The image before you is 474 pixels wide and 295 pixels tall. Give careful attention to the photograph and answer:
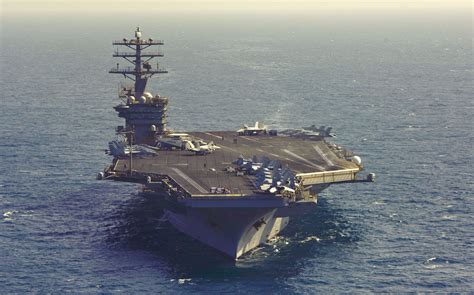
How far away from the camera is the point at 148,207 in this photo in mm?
75000

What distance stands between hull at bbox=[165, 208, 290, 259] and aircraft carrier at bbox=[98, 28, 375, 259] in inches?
2.7

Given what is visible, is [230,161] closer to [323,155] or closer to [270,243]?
[323,155]

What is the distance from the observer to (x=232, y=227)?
61.7 meters

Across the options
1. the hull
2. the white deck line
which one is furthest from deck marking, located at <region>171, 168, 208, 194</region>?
the white deck line

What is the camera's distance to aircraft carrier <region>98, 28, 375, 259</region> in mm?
61312

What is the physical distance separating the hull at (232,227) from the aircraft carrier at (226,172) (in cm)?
7

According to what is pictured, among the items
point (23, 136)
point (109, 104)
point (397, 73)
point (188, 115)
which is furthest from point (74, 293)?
point (397, 73)

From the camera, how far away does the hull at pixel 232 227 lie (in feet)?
200

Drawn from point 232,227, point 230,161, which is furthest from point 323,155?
point 232,227

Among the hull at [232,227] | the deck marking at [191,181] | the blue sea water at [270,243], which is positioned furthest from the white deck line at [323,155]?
the deck marking at [191,181]

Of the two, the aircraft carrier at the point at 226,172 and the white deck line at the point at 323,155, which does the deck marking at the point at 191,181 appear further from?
the white deck line at the point at 323,155

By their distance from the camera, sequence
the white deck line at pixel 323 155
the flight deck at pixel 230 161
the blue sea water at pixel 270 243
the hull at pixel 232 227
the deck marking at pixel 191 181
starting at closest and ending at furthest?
1. the blue sea water at pixel 270 243
2. the hull at pixel 232 227
3. the deck marking at pixel 191 181
4. the flight deck at pixel 230 161
5. the white deck line at pixel 323 155

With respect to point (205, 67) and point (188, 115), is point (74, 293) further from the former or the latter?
point (205, 67)

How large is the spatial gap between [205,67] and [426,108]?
73.2 meters
